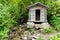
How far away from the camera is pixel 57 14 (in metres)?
21.5

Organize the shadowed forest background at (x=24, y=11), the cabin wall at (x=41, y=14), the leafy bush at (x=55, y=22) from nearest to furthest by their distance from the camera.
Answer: the shadowed forest background at (x=24, y=11), the leafy bush at (x=55, y=22), the cabin wall at (x=41, y=14)

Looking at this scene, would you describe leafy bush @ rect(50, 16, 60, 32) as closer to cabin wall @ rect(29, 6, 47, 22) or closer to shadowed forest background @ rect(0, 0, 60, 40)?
shadowed forest background @ rect(0, 0, 60, 40)

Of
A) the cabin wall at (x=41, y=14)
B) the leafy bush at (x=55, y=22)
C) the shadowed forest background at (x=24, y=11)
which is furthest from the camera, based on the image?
the cabin wall at (x=41, y=14)

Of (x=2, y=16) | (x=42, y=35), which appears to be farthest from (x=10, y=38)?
(x=2, y=16)

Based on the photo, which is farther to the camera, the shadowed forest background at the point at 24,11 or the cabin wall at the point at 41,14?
the cabin wall at the point at 41,14

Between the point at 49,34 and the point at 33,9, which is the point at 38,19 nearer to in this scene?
the point at 33,9

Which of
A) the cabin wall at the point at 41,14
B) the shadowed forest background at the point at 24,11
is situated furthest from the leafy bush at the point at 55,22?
the cabin wall at the point at 41,14

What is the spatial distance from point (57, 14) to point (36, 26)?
119 inches

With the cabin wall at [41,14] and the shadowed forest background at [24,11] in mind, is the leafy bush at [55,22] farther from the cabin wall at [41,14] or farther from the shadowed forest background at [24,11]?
the cabin wall at [41,14]

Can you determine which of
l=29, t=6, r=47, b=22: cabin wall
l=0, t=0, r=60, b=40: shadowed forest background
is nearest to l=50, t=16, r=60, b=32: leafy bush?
l=0, t=0, r=60, b=40: shadowed forest background

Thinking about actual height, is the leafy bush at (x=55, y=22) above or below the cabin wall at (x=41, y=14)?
below

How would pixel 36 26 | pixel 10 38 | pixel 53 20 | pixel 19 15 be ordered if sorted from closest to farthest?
pixel 10 38
pixel 36 26
pixel 53 20
pixel 19 15

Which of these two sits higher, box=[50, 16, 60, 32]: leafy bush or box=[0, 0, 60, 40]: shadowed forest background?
box=[0, 0, 60, 40]: shadowed forest background

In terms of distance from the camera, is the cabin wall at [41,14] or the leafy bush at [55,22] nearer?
the leafy bush at [55,22]
